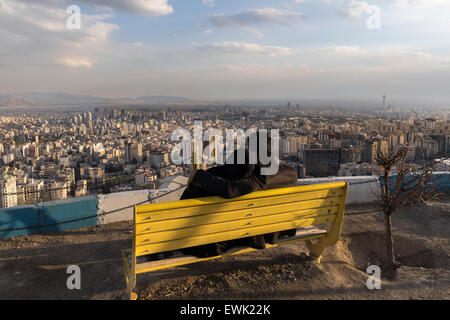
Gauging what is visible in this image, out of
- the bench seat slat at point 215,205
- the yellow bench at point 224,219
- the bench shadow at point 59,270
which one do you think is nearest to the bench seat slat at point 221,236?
the yellow bench at point 224,219

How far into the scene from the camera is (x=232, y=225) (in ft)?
8.91

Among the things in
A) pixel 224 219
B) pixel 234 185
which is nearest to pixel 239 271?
pixel 224 219

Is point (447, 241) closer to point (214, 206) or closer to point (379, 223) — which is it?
point (379, 223)

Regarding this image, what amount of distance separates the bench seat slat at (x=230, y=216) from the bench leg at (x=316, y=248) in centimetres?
46

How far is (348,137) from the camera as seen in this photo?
2353 cm

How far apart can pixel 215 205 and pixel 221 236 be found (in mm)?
339

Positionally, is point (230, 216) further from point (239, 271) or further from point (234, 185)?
point (239, 271)

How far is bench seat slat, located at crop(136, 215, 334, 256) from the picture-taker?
248 cm

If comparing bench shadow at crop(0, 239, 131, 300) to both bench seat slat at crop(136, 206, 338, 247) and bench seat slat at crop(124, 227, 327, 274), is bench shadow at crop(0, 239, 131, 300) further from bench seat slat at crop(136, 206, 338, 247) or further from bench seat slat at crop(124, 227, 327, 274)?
bench seat slat at crop(136, 206, 338, 247)

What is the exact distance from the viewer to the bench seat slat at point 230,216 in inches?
93.7

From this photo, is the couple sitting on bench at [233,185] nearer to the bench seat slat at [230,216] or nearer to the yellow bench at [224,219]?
the yellow bench at [224,219]

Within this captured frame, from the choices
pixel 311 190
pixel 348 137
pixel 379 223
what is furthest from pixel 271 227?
pixel 348 137

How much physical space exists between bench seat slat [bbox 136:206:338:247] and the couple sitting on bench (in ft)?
0.66
